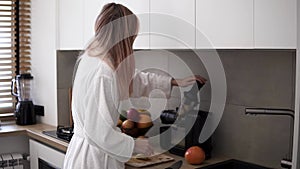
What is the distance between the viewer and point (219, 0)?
5.78 feet

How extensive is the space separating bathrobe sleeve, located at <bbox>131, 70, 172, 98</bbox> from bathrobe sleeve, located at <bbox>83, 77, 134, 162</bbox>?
0.43m

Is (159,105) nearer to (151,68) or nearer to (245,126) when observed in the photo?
(151,68)

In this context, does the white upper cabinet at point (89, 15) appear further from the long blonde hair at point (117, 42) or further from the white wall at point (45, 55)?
the long blonde hair at point (117, 42)

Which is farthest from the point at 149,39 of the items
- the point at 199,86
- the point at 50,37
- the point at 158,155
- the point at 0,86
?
the point at 0,86

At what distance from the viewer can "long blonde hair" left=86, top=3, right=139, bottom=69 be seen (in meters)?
1.78

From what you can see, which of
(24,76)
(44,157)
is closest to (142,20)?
(44,157)

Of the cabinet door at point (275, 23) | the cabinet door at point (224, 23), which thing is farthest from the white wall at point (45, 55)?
the cabinet door at point (275, 23)

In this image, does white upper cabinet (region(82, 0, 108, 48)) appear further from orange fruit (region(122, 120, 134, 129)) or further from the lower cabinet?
the lower cabinet

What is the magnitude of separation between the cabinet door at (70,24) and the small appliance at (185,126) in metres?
0.79

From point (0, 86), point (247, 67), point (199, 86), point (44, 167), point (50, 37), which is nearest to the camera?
point (247, 67)

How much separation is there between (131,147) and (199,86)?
0.63 metres

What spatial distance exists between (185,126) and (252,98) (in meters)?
0.37

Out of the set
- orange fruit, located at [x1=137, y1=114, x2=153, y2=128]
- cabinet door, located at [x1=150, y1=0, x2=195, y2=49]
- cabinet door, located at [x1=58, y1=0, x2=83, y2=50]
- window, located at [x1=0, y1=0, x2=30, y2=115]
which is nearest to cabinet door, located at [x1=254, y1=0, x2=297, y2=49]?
cabinet door, located at [x1=150, y1=0, x2=195, y2=49]

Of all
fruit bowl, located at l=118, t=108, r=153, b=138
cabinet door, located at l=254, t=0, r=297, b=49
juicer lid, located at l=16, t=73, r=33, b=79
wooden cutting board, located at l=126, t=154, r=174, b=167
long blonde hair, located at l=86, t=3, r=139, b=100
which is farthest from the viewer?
juicer lid, located at l=16, t=73, r=33, b=79
